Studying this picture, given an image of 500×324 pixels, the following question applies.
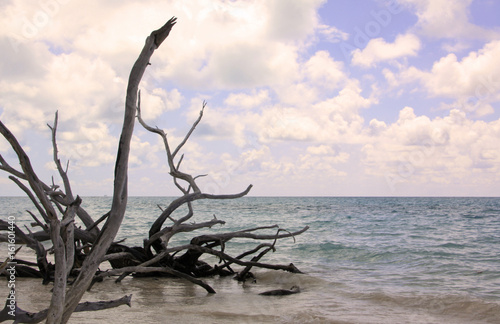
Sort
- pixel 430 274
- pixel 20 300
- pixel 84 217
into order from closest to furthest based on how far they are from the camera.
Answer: pixel 20 300 < pixel 84 217 < pixel 430 274

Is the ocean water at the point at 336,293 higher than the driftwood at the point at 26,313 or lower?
lower

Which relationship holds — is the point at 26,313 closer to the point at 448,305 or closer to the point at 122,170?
the point at 122,170

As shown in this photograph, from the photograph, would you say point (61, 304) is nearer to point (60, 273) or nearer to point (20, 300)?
point (60, 273)

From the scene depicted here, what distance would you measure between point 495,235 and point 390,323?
43.8 ft

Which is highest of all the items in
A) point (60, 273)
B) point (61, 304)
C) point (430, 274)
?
point (60, 273)

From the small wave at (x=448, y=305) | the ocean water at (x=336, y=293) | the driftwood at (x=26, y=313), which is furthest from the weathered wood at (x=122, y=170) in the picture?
the small wave at (x=448, y=305)

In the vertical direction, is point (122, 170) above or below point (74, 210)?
above

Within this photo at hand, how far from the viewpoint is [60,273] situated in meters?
2.35

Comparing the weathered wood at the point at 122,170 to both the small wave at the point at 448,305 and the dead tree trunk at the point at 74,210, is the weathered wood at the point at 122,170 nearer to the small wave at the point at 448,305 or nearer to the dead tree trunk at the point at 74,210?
the dead tree trunk at the point at 74,210

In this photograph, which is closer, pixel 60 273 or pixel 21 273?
pixel 60 273

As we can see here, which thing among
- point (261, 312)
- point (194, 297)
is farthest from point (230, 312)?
point (194, 297)

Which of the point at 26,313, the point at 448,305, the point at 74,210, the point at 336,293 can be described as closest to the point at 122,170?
the point at 74,210

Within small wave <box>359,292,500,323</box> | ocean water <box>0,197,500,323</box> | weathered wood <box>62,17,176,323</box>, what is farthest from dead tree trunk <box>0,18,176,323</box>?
small wave <box>359,292,500,323</box>

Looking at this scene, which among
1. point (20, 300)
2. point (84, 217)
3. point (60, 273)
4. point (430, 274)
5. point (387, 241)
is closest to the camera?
point (60, 273)
